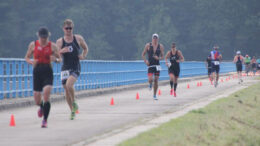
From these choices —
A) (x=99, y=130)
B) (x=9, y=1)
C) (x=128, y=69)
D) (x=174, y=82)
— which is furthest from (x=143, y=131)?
(x=9, y=1)

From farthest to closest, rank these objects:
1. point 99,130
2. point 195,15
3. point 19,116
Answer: point 195,15 < point 19,116 < point 99,130

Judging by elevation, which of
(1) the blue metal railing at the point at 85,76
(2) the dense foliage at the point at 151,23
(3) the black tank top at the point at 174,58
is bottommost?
(1) the blue metal railing at the point at 85,76

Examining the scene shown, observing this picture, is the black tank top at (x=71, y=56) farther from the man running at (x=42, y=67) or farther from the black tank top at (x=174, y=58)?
the black tank top at (x=174, y=58)

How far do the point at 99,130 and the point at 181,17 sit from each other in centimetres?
9574

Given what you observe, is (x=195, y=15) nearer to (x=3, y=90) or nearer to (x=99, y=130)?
(x=3, y=90)

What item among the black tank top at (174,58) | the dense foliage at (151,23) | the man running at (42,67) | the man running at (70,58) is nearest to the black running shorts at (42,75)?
the man running at (42,67)

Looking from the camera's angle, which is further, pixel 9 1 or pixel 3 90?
pixel 9 1

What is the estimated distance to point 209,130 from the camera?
10281 millimetres

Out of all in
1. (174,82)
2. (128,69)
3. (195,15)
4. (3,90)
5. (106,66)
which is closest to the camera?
(3,90)

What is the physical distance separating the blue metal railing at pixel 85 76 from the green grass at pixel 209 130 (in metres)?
6.79

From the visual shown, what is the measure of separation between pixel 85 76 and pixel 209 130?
51.6 feet

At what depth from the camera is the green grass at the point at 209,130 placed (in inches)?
344

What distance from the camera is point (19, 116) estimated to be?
1417 cm

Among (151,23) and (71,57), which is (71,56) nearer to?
(71,57)
